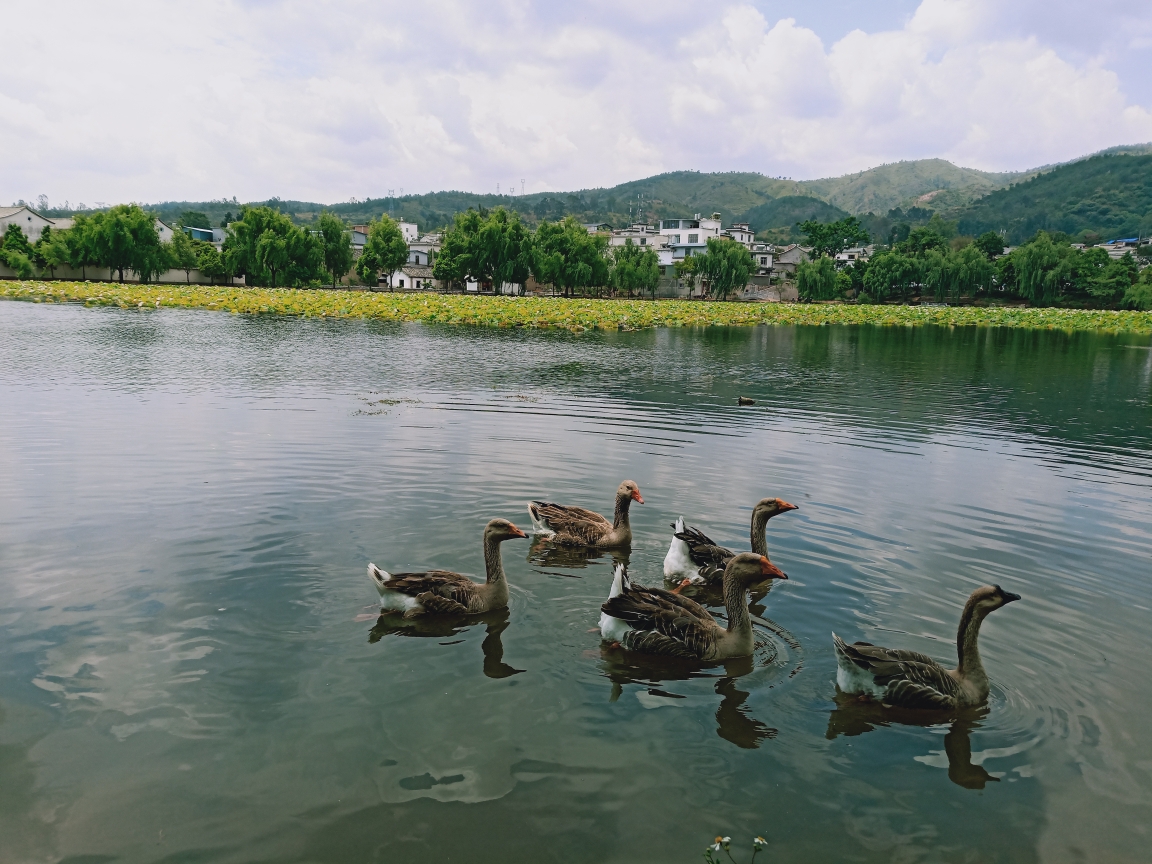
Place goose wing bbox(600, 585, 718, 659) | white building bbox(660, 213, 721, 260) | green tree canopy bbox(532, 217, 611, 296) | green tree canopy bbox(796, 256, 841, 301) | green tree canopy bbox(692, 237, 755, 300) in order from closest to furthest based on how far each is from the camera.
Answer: goose wing bbox(600, 585, 718, 659), green tree canopy bbox(532, 217, 611, 296), green tree canopy bbox(692, 237, 755, 300), green tree canopy bbox(796, 256, 841, 301), white building bbox(660, 213, 721, 260)

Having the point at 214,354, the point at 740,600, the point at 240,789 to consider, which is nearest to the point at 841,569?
the point at 740,600

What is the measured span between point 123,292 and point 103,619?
7566cm

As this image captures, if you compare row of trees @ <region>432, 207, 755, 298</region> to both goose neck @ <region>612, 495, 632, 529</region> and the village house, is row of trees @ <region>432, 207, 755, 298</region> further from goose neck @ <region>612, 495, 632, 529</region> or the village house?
goose neck @ <region>612, 495, 632, 529</region>

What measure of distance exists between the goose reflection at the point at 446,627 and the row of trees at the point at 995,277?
372 feet

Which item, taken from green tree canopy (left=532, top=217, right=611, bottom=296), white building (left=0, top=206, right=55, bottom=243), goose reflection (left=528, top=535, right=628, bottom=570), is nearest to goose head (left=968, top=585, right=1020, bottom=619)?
goose reflection (left=528, top=535, right=628, bottom=570)

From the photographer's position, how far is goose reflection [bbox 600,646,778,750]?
716cm

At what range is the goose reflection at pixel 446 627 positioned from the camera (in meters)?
8.58

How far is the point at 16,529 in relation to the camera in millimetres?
11258

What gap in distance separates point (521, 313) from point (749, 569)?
56.9 meters

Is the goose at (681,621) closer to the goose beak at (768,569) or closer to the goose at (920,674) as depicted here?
the goose beak at (768,569)

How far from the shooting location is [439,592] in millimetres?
9125

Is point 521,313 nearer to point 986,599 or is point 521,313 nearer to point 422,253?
point 986,599

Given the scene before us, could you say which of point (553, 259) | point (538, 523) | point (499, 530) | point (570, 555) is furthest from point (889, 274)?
point (499, 530)

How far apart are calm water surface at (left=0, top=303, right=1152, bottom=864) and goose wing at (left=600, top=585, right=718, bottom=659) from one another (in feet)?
0.93
